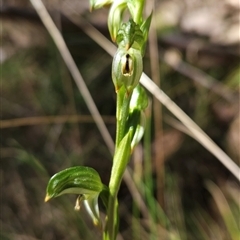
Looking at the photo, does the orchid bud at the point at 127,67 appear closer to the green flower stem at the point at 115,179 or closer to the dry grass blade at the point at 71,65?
the green flower stem at the point at 115,179

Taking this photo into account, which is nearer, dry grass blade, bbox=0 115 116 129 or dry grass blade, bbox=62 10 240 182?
dry grass blade, bbox=62 10 240 182

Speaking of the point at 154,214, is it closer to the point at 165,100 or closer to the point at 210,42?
the point at 165,100

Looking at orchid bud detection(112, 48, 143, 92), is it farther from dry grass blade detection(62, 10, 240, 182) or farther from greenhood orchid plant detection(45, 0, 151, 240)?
dry grass blade detection(62, 10, 240, 182)

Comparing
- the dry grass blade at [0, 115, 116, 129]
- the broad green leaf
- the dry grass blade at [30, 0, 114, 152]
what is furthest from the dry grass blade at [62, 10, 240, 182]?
the broad green leaf

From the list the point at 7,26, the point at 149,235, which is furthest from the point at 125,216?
the point at 7,26

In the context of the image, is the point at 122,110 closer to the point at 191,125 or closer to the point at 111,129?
the point at 191,125
